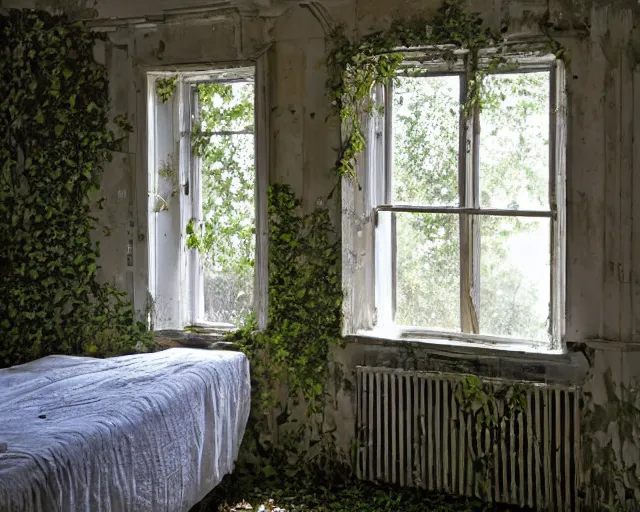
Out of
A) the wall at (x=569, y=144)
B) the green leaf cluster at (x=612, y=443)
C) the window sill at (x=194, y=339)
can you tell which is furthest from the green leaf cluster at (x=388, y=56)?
the green leaf cluster at (x=612, y=443)

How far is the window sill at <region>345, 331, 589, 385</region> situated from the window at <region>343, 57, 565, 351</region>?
12 centimetres

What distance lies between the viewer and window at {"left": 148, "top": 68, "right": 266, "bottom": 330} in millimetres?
4375

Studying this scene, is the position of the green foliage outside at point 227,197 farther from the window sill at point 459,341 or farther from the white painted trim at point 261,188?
the window sill at point 459,341

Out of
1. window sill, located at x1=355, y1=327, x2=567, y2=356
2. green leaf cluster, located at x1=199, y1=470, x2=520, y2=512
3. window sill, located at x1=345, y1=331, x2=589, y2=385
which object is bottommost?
green leaf cluster, located at x1=199, y1=470, x2=520, y2=512

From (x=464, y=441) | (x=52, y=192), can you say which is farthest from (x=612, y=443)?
(x=52, y=192)

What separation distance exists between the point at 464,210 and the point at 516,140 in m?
0.44

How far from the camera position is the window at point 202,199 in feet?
14.4

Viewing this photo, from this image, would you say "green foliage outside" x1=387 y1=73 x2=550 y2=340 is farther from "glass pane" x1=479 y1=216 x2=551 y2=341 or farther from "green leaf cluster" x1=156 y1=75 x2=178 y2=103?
"green leaf cluster" x1=156 y1=75 x2=178 y2=103

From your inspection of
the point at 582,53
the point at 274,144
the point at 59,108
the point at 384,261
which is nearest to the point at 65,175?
the point at 59,108

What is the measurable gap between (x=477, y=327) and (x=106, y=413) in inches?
77.9

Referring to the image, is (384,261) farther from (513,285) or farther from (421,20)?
(421,20)

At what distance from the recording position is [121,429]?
2893 mm

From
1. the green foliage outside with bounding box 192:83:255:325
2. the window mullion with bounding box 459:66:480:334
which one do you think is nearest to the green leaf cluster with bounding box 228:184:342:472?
the green foliage outside with bounding box 192:83:255:325

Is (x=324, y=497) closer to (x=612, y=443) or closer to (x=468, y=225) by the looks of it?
(x=612, y=443)
